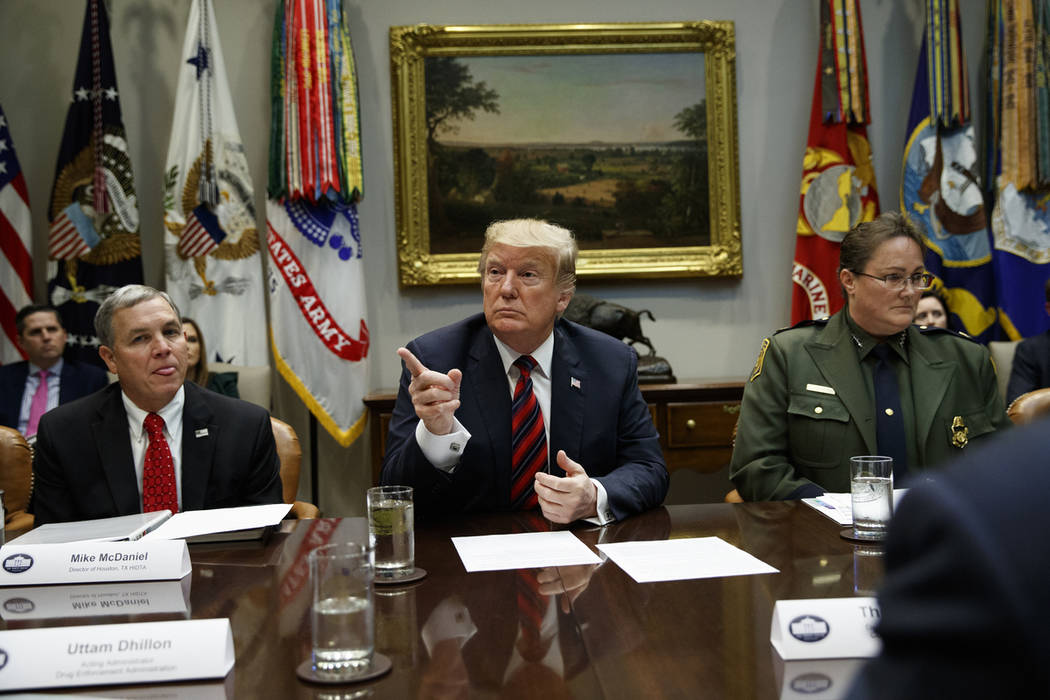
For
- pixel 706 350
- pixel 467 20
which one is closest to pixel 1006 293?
pixel 706 350

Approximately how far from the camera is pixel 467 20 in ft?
16.1

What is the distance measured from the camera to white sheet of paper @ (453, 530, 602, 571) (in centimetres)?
157

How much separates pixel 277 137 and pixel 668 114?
217 cm

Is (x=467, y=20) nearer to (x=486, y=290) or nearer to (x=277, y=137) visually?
(x=277, y=137)

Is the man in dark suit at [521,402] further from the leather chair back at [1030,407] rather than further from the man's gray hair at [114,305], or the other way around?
the leather chair back at [1030,407]

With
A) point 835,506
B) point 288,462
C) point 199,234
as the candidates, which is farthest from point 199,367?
point 835,506

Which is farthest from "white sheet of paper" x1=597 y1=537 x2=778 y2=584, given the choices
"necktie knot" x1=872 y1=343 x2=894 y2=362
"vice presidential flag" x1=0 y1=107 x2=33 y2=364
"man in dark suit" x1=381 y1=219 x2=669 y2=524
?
"vice presidential flag" x1=0 y1=107 x2=33 y2=364

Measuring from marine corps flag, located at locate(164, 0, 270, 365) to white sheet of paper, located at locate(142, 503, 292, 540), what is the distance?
105 inches

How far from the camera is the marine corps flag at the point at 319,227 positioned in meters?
4.43

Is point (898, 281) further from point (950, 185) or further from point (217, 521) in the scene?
point (950, 185)

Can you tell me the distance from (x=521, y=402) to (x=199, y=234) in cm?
290

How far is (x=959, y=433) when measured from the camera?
250 centimetres

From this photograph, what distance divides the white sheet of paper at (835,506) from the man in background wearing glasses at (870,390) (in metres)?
0.29

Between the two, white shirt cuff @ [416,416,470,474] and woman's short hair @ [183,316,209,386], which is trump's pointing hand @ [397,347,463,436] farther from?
woman's short hair @ [183,316,209,386]
